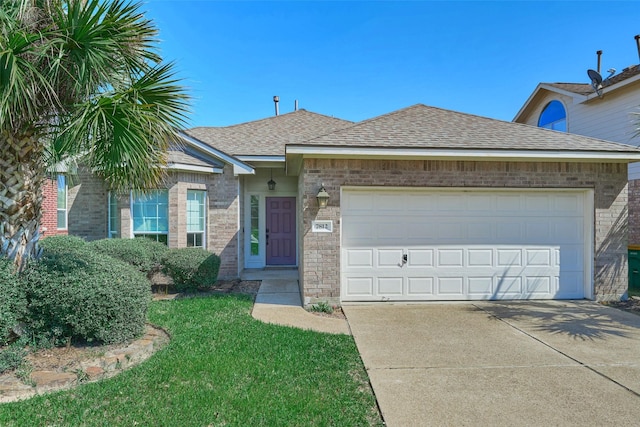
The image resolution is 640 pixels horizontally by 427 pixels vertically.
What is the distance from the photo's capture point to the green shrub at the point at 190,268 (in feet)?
27.2

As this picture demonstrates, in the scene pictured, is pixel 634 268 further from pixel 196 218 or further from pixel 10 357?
pixel 10 357

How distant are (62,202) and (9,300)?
23.7 ft

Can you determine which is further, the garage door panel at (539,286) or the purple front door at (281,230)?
the purple front door at (281,230)

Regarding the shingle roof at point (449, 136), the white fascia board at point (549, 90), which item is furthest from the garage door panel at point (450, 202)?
the white fascia board at point (549, 90)

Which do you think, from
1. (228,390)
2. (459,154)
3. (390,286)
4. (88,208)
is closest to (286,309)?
(390,286)

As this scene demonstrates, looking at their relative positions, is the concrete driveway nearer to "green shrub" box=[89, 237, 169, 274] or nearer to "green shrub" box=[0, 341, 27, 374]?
"green shrub" box=[0, 341, 27, 374]

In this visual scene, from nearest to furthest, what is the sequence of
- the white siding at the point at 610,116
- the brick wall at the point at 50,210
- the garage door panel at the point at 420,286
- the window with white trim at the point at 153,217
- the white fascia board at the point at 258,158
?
1. the garage door panel at the point at 420,286
2. the window with white trim at the point at 153,217
3. the brick wall at the point at 50,210
4. the white fascia board at the point at 258,158
5. the white siding at the point at 610,116

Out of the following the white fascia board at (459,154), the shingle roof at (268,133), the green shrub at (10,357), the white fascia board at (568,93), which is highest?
the white fascia board at (568,93)

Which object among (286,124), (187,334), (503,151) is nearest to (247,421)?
(187,334)

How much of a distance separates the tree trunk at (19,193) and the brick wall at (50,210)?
19.2ft

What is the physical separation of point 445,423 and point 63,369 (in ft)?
13.6

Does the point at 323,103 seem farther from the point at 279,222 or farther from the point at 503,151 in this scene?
the point at 503,151

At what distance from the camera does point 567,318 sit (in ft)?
21.1

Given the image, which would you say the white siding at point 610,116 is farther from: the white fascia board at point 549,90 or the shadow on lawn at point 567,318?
the shadow on lawn at point 567,318
